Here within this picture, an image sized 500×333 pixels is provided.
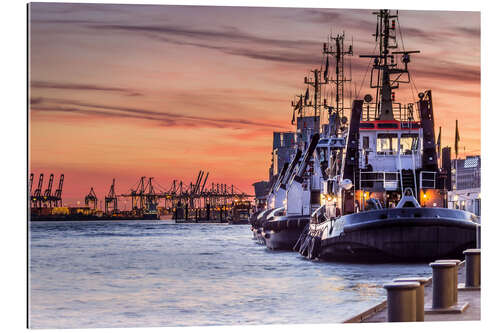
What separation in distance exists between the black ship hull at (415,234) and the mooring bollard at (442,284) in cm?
1110

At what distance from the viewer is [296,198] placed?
3750 centimetres

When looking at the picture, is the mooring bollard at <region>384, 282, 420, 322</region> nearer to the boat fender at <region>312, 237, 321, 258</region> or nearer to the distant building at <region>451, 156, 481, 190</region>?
the distant building at <region>451, 156, 481, 190</region>

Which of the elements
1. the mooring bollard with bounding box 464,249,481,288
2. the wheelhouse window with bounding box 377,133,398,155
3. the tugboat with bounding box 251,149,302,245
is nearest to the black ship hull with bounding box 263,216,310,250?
the tugboat with bounding box 251,149,302,245

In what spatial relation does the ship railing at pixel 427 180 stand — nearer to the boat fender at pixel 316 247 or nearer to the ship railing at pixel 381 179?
the ship railing at pixel 381 179

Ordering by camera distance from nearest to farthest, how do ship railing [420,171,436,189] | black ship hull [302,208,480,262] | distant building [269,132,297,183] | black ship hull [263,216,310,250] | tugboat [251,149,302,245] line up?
1. black ship hull [302,208,480,262]
2. distant building [269,132,297,183]
3. ship railing [420,171,436,189]
4. black ship hull [263,216,310,250]
5. tugboat [251,149,302,245]

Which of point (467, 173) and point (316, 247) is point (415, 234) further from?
point (316, 247)

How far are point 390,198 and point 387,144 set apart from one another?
1684 mm

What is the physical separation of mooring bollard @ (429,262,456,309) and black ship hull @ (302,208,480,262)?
36.4ft

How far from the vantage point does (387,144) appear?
85.2 feet

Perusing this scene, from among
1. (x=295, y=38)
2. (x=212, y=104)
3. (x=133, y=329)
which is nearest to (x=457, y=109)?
(x=295, y=38)

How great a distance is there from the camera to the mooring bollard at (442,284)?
12156 mm

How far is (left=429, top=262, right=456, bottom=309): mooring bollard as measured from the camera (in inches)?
479
